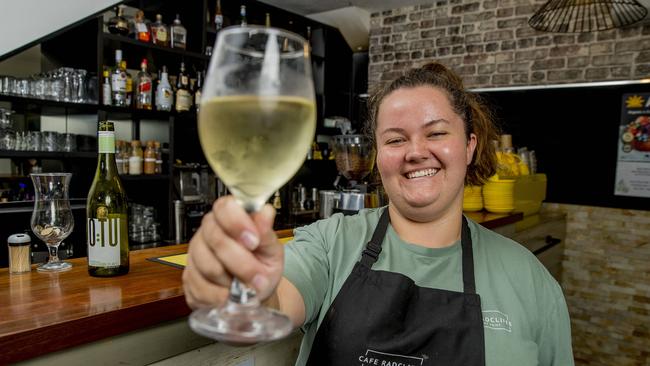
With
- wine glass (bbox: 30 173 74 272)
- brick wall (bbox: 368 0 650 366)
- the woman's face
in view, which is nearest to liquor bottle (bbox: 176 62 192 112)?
Result: brick wall (bbox: 368 0 650 366)

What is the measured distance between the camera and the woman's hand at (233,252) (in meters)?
0.49

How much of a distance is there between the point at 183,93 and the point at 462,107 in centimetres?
292

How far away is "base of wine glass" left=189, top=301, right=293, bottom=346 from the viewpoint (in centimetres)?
48

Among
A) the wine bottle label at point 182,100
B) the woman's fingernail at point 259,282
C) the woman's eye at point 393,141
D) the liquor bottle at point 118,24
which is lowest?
the woman's fingernail at point 259,282

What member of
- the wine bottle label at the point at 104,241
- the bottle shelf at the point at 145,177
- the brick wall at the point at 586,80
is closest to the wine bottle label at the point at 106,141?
the wine bottle label at the point at 104,241

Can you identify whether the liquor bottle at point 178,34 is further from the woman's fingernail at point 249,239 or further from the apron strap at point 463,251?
the woman's fingernail at point 249,239

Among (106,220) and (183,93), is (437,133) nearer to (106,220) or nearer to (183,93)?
(106,220)

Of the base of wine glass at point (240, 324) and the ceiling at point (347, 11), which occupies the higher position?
the ceiling at point (347, 11)

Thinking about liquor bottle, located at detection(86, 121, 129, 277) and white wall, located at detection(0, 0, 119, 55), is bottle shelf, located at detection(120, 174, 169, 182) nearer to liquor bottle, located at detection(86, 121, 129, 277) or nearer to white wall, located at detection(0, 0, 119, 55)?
white wall, located at detection(0, 0, 119, 55)

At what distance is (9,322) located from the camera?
0.89 m

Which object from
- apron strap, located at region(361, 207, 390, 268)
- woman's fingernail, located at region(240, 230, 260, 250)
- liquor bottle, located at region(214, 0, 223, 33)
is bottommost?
apron strap, located at region(361, 207, 390, 268)

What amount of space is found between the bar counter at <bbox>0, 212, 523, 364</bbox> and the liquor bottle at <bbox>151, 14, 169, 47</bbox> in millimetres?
2691

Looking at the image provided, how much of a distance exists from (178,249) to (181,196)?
7.69 feet

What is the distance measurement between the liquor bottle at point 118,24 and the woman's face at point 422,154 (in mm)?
2775
